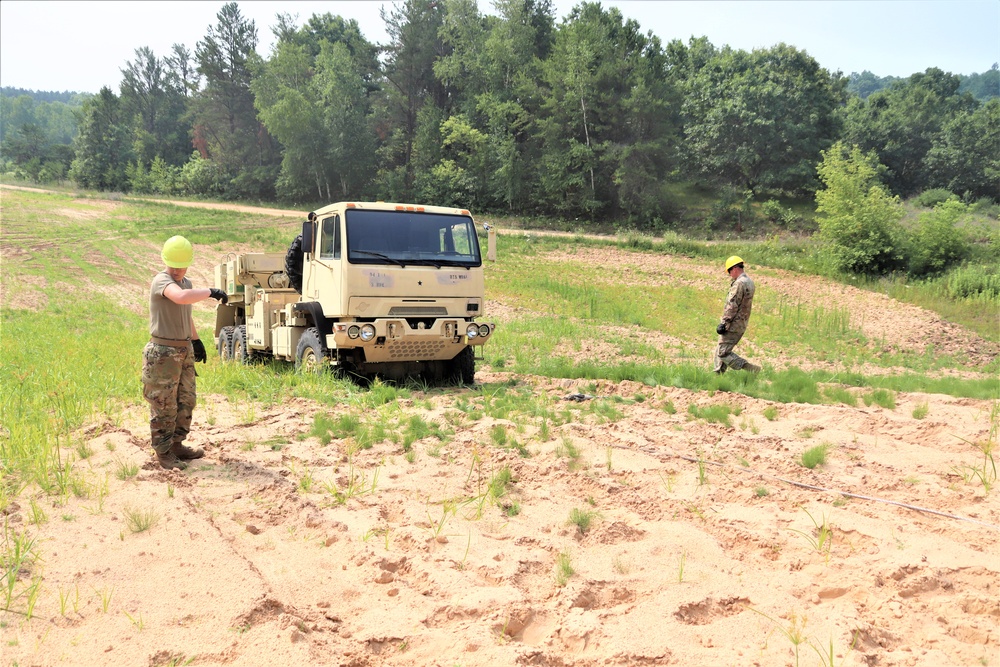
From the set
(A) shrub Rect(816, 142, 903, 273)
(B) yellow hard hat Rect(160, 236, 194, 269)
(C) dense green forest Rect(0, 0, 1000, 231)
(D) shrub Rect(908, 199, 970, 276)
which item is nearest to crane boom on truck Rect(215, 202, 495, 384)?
(B) yellow hard hat Rect(160, 236, 194, 269)

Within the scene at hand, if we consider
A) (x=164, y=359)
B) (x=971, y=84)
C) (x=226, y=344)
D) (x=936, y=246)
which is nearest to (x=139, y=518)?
(x=164, y=359)

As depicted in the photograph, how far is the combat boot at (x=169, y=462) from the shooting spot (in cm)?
601

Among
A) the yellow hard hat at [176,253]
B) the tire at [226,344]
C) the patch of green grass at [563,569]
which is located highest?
the yellow hard hat at [176,253]

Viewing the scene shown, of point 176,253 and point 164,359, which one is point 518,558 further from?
point 176,253

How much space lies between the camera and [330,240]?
9.95 meters

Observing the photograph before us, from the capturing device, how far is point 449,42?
54.4m

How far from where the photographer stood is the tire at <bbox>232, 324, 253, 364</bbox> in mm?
12866

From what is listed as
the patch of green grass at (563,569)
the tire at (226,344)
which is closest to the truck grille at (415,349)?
the tire at (226,344)

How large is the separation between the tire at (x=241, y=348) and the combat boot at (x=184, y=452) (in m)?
6.62

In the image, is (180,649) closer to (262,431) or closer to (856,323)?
(262,431)

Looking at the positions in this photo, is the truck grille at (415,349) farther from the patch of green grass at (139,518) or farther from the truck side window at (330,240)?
the patch of green grass at (139,518)

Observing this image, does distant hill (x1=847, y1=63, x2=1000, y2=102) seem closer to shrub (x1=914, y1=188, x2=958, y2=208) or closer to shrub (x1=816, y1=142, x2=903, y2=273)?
shrub (x1=914, y1=188, x2=958, y2=208)

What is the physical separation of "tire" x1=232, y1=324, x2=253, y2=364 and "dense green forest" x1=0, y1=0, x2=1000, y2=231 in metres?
35.3

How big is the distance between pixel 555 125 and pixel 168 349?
141 ft
